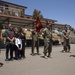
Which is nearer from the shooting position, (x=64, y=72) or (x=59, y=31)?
(x=64, y=72)

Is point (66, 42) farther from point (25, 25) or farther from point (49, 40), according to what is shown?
point (25, 25)

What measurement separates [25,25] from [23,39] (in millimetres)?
14320

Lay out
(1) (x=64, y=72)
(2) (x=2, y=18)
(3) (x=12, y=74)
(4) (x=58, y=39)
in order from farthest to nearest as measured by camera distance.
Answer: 1. (4) (x=58, y=39)
2. (2) (x=2, y=18)
3. (1) (x=64, y=72)
4. (3) (x=12, y=74)

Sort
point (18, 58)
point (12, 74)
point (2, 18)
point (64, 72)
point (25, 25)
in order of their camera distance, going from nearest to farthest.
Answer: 1. point (12, 74)
2. point (64, 72)
3. point (18, 58)
4. point (2, 18)
5. point (25, 25)

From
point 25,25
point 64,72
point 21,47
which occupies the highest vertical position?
point 25,25

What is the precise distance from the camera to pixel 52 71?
898cm

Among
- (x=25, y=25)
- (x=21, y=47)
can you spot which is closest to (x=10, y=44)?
(x=21, y=47)

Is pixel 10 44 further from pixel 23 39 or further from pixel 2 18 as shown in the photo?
pixel 2 18

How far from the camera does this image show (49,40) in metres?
13.3

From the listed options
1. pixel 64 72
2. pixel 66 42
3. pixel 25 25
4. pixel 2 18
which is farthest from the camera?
pixel 25 25

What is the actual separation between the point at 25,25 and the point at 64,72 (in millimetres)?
18854

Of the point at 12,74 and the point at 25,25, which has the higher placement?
the point at 25,25

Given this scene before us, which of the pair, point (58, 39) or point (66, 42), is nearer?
point (66, 42)

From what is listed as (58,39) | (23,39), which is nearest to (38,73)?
(23,39)
